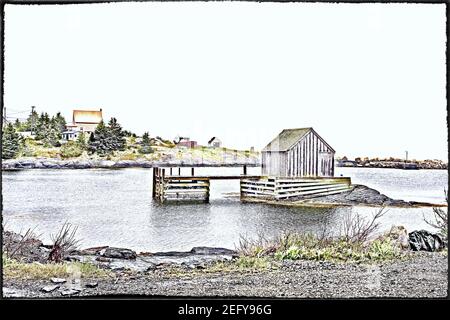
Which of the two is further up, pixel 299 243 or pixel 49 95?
pixel 49 95

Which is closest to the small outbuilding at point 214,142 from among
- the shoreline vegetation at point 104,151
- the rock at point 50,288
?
the shoreline vegetation at point 104,151

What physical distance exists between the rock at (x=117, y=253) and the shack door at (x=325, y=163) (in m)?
0.86

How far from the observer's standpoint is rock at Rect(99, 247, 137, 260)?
2.65 meters

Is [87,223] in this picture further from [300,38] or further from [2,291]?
[300,38]

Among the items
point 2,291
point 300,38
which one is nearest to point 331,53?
point 300,38

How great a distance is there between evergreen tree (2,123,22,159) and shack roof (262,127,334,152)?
104cm

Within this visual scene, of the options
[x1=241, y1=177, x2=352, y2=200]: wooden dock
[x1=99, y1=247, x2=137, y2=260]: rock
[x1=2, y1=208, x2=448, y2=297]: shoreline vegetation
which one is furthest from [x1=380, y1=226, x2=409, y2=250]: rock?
[x1=99, y1=247, x2=137, y2=260]: rock

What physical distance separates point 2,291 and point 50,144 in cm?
63

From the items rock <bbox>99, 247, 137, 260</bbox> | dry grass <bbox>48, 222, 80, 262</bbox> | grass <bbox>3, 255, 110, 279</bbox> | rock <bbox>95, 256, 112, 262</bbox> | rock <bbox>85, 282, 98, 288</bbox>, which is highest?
dry grass <bbox>48, 222, 80, 262</bbox>

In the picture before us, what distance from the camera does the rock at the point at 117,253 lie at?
2.65 meters

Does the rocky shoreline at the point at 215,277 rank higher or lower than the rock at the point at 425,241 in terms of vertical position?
lower

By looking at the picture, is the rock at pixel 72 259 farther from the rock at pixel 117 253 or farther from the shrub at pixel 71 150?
the shrub at pixel 71 150

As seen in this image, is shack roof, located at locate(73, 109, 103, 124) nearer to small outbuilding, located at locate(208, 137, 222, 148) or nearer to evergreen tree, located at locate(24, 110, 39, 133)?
evergreen tree, located at locate(24, 110, 39, 133)
